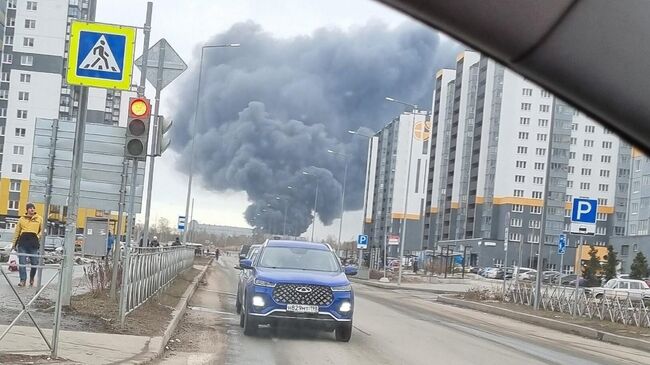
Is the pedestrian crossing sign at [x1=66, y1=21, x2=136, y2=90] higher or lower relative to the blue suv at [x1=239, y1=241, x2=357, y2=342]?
higher

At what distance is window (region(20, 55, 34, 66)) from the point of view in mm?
84562

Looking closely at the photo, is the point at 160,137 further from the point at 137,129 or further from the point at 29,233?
the point at 29,233

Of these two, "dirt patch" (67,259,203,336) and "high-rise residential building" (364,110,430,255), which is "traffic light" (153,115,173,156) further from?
"high-rise residential building" (364,110,430,255)

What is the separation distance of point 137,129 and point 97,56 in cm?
166

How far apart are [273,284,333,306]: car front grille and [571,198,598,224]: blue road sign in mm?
10290

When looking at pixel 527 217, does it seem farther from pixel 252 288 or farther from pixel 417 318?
pixel 252 288

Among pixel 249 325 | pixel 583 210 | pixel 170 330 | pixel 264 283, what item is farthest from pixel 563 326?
pixel 170 330

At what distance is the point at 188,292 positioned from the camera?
23.0 metres

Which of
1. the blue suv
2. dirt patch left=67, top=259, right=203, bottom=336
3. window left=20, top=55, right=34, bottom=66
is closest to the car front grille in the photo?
the blue suv

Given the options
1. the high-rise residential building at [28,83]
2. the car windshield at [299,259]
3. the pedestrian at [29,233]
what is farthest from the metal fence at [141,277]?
the high-rise residential building at [28,83]

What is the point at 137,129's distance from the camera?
12.5 m

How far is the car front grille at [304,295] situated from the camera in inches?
555

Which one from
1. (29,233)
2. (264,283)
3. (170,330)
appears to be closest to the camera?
(170,330)

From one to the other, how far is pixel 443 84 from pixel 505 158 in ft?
110
